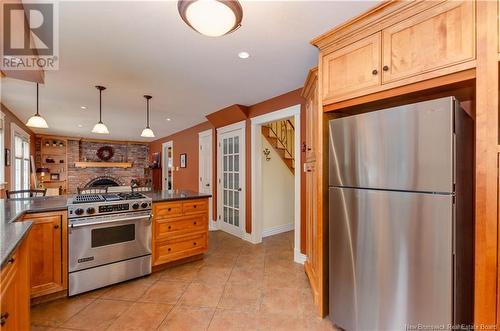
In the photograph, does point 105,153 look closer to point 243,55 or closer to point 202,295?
point 202,295

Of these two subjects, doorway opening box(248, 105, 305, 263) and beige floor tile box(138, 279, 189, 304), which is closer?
beige floor tile box(138, 279, 189, 304)

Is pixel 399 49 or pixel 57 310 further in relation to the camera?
pixel 57 310

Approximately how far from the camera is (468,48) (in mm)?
1260

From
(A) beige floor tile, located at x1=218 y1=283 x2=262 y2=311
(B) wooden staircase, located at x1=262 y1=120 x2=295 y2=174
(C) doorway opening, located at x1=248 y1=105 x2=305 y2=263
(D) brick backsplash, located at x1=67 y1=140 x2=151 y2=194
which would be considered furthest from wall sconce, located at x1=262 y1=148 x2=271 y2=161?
(D) brick backsplash, located at x1=67 y1=140 x2=151 y2=194

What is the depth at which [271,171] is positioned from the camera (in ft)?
14.6

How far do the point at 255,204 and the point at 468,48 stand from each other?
320 cm

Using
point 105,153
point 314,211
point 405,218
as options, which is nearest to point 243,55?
point 314,211

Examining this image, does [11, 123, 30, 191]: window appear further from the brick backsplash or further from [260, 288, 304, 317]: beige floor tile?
[260, 288, 304, 317]: beige floor tile

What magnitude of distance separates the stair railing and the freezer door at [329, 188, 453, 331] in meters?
2.92

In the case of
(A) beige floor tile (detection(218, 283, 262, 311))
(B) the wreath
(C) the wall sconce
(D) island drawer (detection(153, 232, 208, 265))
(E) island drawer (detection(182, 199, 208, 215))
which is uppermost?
(B) the wreath

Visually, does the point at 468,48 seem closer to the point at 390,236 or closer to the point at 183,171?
the point at 390,236

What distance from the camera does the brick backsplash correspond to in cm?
823

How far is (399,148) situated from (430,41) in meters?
0.65

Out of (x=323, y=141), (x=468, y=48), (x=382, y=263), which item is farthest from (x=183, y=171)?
(x=468, y=48)
